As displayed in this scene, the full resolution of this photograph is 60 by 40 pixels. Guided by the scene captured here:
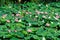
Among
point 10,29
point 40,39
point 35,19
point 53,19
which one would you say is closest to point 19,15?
point 35,19

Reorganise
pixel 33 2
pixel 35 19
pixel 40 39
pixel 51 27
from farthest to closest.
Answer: pixel 33 2
pixel 35 19
pixel 51 27
pixel 40 39

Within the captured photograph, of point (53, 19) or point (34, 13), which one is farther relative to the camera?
point (34, 13)

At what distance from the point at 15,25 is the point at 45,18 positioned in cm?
107

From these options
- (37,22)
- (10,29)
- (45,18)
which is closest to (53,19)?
(45,18)

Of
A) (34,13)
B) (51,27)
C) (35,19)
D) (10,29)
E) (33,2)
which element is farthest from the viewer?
(33,2)

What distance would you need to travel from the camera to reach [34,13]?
583 cm

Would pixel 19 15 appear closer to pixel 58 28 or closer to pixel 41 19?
pixel 41 19

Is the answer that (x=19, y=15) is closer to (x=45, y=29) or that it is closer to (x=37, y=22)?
(x=37, y=22)

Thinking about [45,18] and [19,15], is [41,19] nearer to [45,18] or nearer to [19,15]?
[45,18]

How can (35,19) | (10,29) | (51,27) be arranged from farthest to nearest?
1. (35,19)
2. (51,27)
3. (10,29)

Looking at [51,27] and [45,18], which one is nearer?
[51,27]

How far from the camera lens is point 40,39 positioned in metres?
4.00

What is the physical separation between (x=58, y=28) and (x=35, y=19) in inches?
27.3

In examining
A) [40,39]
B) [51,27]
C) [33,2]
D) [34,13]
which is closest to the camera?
[40,39]
